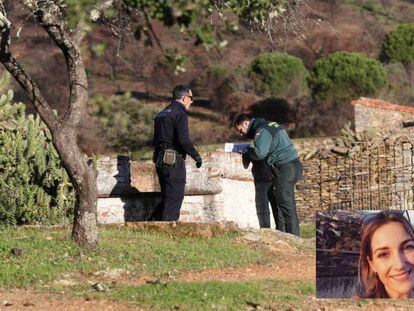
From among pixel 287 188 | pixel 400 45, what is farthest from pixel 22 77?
pixel 400 45

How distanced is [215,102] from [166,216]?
155ft

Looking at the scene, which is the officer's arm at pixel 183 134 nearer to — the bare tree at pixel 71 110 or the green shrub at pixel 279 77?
the bare tree at pixel 71 110

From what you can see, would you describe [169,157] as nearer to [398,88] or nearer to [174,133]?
[174,133]

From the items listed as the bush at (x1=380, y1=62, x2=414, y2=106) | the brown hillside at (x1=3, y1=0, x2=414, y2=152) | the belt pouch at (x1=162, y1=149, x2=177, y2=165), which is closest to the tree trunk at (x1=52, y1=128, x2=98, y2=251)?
the belt pouch at (x1=162, y1=149, x2=177, y2=165)

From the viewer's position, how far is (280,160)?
1279 centimetres

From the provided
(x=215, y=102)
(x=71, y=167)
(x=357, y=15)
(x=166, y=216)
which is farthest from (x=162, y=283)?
(x=357, y=15)

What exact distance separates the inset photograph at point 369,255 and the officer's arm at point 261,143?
4.57 m

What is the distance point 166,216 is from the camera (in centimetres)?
1216

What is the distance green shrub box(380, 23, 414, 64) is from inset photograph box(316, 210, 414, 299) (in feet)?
200

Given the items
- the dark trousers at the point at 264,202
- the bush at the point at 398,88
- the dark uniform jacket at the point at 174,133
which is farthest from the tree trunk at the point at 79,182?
the bush at the point at 398,88

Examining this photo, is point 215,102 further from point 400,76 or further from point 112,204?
point 112,204

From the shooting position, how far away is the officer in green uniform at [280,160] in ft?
41.5

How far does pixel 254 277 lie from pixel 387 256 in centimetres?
216

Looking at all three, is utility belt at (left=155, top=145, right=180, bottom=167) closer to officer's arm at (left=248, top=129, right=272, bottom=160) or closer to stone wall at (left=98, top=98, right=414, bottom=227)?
stone wall at (left=98, top=98, right=414, bottom=227)
